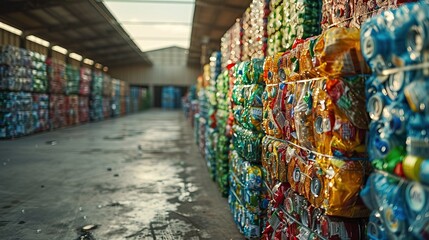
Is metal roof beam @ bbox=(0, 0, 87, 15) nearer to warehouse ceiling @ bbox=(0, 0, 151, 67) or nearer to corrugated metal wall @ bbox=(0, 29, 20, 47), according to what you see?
warehouse ceiling @ bbox=(0, 0, 151, 67)

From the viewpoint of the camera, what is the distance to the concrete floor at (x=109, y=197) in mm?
4164

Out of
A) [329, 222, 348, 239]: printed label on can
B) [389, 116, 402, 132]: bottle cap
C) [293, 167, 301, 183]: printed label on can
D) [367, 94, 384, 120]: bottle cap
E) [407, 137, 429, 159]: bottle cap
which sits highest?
[367, 94, 384, 120]: bottle cap

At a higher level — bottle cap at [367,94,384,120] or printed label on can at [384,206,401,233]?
bottle cap at [367,94,384,120]

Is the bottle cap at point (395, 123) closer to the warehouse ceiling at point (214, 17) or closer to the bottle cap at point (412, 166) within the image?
the bottle cap at point (412, 166)

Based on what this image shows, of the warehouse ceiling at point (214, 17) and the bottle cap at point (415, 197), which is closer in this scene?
the bottle cap at point (415, 197)

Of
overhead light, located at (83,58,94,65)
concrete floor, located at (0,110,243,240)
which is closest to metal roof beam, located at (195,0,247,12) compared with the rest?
concrete floor, located at (0,110,243,240)

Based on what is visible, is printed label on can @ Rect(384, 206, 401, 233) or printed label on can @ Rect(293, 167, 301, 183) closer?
printed label on can @ Rect(384, 206, 401, 233)

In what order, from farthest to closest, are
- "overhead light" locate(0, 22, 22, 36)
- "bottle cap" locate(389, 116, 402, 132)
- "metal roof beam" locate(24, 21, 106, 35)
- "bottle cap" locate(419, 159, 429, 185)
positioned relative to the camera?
"metal roof beam" locate(24, 21, 106, 35), "overhead light" locate(0, 22, 22, 36), "bottle cap" locate(389, 116, 402, 132), "bottle cap" locate(419, 159, 429, 185)

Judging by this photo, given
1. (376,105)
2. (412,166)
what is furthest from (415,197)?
(376,105)

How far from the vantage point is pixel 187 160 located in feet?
29.7

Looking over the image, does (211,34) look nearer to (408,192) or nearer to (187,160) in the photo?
(187,160)

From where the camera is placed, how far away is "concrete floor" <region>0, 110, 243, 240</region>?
13.7 ft

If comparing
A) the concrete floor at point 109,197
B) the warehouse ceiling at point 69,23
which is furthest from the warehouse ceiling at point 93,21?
the concrete floor at point 109,197

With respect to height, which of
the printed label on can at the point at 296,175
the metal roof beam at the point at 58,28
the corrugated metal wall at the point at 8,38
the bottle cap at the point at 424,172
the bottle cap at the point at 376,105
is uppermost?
the metal roof beam at the point at 58,28
